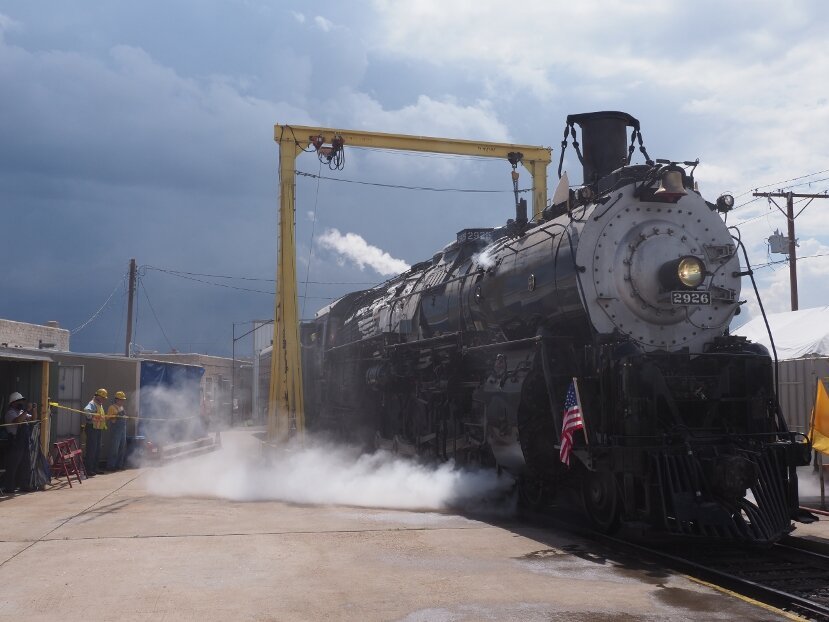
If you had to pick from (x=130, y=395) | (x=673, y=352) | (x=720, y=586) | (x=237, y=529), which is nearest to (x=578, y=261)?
(x=673, y=352)

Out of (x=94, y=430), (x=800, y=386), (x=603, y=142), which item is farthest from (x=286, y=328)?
(x=800, y=386)

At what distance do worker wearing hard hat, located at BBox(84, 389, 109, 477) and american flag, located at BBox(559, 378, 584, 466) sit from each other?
10.2 m

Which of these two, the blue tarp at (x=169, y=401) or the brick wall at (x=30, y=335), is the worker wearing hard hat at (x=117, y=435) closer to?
the blue tarp at (x=169, y=401)

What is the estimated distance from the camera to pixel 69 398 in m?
16.0

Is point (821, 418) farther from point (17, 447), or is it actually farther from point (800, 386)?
point (17, 447)

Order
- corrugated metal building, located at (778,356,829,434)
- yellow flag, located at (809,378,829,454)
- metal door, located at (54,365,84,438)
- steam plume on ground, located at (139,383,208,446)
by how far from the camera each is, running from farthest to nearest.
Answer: steam plume on ground, located at (139,383,208,446) → metal door, located at (54,365,84,438) → corrugated metal building, located at (778,356,829,434) → yellow flag, located at (809,378,829,454)

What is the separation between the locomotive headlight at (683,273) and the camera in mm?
7582

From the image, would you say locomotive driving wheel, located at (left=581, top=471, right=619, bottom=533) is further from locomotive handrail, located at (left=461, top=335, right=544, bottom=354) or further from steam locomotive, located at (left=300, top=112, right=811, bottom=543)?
locomotive handrail, located at (left=461, top=335, right=544, bottom=354)

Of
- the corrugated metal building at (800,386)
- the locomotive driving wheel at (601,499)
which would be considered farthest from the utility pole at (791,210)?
the locomotive driving wheel at (601,499)

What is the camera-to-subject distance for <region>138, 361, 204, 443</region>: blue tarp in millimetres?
17531

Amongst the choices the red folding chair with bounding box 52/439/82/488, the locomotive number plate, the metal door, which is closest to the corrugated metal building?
the locomotive number plate

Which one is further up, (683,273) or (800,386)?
(683,273)

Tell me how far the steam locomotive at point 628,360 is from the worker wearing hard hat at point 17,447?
6.56m

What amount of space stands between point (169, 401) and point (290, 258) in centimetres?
646
